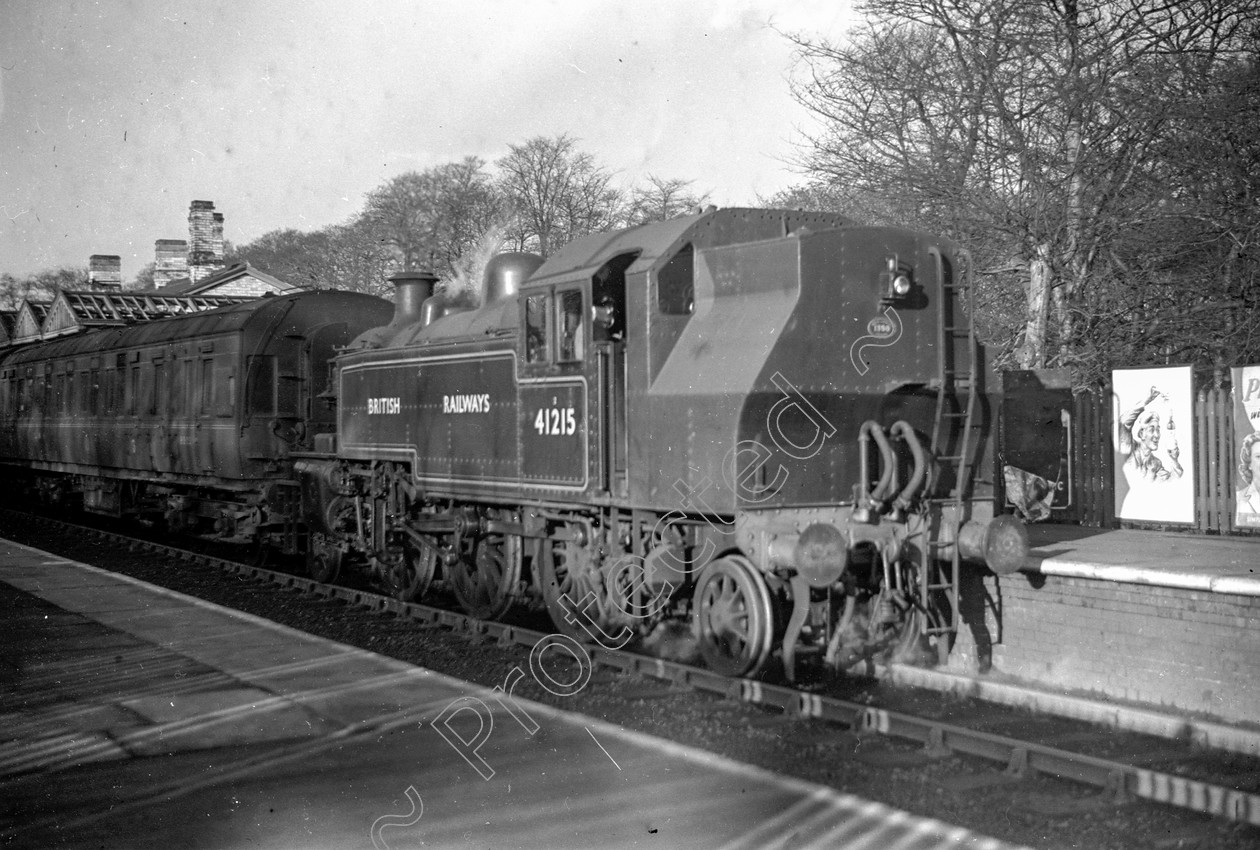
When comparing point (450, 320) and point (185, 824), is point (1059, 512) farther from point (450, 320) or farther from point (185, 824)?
point (185, 824)

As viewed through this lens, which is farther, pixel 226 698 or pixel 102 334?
pixel 102 334

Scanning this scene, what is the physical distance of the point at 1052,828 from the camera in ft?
19.0

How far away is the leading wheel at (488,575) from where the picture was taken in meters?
11.6

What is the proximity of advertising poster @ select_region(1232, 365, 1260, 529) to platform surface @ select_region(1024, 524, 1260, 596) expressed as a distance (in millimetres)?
259

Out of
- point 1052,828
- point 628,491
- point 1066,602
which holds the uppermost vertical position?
point 628,491

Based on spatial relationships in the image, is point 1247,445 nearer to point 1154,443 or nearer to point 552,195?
point 1154,443

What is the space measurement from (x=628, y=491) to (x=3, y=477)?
89.1ft

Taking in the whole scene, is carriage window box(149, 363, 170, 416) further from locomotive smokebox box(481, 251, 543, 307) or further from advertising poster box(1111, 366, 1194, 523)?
advertising poster box(1111, 366, 1194, 523)

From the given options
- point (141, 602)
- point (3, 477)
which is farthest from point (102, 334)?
point (141, 602)

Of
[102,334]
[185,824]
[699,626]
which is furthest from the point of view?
[102,334]

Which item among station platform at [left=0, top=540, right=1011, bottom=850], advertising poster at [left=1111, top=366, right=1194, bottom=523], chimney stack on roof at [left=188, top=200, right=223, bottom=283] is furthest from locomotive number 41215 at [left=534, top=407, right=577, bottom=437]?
chimney stack on roof at [left=188, top=200, right=223, bottom=283]

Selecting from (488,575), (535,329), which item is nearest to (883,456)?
(535,329)

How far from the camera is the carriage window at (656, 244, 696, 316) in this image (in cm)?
908

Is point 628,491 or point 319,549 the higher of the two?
point 628,491
